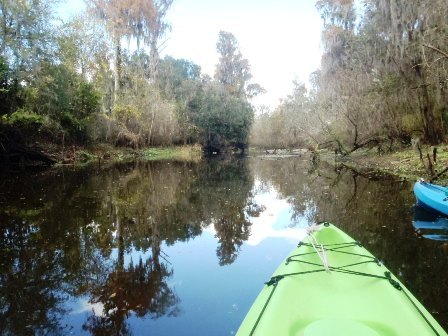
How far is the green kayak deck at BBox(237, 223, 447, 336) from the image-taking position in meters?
2.30

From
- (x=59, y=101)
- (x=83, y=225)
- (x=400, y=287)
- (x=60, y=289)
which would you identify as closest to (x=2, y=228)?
(x=83, y=225)

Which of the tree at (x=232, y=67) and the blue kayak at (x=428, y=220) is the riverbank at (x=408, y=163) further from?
the tree at (x=232, y=67)

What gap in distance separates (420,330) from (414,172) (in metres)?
11.6

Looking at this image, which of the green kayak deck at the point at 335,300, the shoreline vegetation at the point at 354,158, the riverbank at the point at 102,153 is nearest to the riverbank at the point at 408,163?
the shoreline vegetation at the point at 354,158

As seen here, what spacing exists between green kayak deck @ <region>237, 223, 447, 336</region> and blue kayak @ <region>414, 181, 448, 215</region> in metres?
3.59

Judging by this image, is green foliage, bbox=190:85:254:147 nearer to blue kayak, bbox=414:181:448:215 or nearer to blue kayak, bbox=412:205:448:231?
blue kayak, bbox=414:181:448:215

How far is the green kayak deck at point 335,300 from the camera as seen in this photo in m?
2.30

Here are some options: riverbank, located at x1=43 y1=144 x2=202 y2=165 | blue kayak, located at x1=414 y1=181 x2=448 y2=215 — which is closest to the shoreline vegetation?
riverbank, located at x1=43 y1=144 x2=202 y2=165

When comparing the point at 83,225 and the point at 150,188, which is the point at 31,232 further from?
the point at 150,188

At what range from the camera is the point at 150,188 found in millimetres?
11469

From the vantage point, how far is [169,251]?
5438 mm

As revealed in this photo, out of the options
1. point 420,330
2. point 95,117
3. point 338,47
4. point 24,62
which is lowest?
point 420,330

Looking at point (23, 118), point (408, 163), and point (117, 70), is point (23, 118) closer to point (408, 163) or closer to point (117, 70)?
point (117, 70)

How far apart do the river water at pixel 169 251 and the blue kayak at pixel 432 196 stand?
13.1 inches
